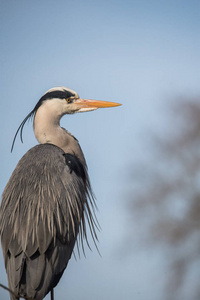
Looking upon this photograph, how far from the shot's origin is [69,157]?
2225 millimetres

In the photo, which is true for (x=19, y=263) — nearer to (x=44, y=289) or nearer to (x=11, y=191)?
(x=44, y=289)

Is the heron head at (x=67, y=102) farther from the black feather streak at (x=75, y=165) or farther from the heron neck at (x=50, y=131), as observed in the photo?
the black feather streak at (x=75, y=165)

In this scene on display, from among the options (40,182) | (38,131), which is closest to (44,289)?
(40,182)

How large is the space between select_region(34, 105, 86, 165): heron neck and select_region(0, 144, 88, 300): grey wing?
0.40ft

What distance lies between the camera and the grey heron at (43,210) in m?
1.85

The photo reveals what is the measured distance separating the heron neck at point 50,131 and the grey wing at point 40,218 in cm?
12

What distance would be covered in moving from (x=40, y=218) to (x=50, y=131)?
579 mm

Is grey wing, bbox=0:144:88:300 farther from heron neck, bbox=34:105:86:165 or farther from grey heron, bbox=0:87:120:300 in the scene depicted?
heron neck, bbox=34:105:86:165

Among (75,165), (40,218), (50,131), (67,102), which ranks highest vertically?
(67,102)

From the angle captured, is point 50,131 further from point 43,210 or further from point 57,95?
point 43,210

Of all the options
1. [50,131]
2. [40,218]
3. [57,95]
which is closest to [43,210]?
[40,218]

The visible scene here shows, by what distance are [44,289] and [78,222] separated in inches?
15.3

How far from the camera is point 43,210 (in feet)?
6.46

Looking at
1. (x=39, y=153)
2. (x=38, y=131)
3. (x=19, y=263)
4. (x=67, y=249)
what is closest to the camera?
(x=19, y=263)
